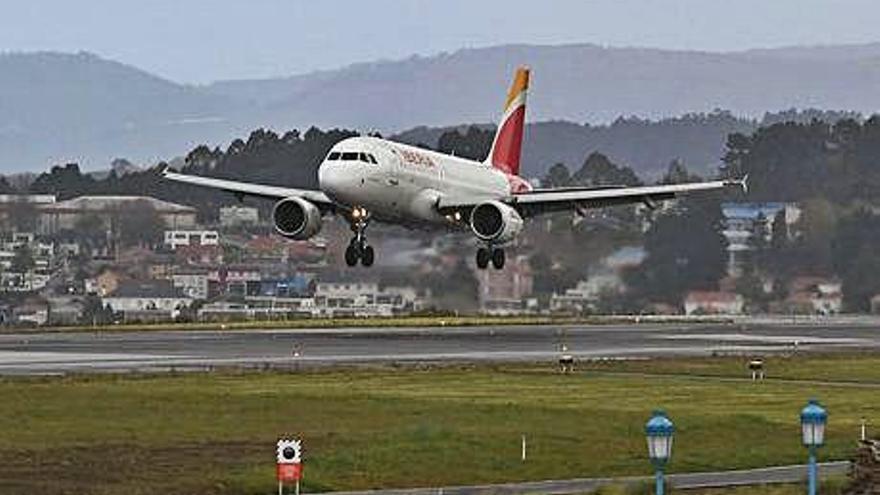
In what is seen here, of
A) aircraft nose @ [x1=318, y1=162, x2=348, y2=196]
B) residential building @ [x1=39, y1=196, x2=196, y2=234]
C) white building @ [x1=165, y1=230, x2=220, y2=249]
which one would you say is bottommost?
aircraft nose @ [x1=318, y1=162, x2=348, y2=196]

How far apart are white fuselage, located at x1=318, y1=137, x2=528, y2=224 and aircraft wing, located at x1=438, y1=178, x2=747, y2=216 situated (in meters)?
4.84

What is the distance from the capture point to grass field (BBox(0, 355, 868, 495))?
128 ft

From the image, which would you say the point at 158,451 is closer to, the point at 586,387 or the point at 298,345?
the point at 586,387

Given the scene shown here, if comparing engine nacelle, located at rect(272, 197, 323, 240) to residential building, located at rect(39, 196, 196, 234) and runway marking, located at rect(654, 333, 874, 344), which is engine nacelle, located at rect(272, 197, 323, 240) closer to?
runway marking, located at rect(654, 333, 874, 344)

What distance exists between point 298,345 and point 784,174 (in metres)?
81.4

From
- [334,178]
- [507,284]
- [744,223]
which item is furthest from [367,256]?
[744,223]

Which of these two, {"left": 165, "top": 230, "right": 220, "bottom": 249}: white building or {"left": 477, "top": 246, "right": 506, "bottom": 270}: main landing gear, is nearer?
{"left": 477, "top": 246, "right": 506, "bottom": 270}: main landing gear

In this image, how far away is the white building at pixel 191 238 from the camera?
141525 mm

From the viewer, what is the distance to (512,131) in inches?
4318

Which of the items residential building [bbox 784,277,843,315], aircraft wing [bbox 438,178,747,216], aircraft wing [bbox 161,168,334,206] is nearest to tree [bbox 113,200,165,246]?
aircraft wing [bbox 161,168,334,206]

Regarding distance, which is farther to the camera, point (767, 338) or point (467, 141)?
point (467, 141)

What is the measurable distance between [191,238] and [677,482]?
364 ft

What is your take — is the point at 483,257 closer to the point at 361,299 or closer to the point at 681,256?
the point at 361,299

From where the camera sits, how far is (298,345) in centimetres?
8244
